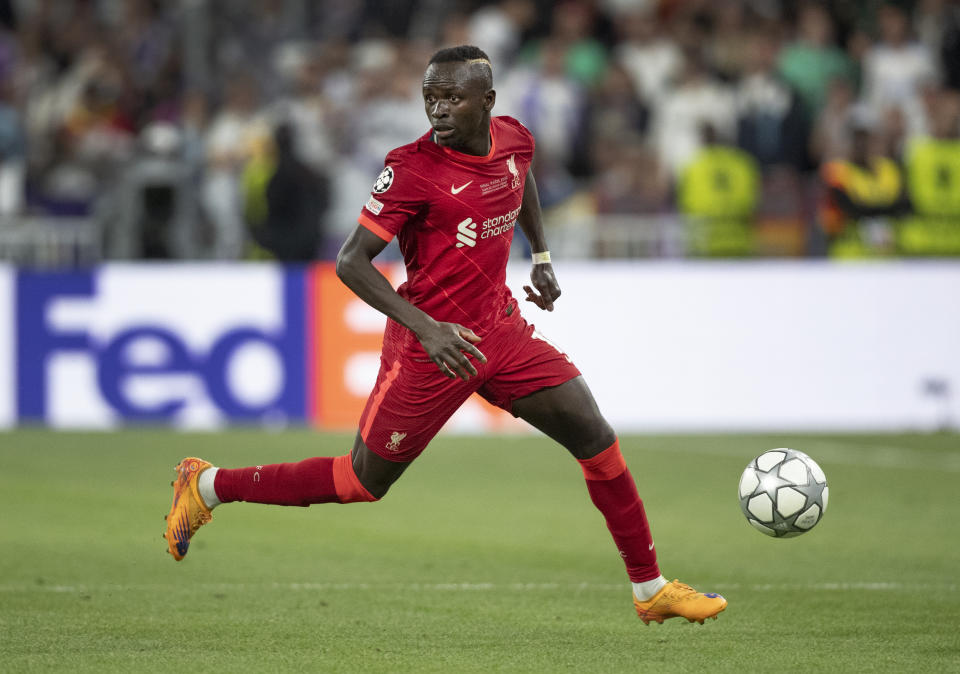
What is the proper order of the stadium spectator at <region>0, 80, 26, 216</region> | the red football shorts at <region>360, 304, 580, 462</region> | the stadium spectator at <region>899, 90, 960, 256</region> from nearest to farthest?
1. the red football shorts at <region>360, 304, 580, 462</region>
2. the stadium spectator at <region>899, 90, 960, 256</region>
3. the stadium spectator at <region>0, 80, 26, 216</region>

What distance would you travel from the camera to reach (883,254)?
15320 millimetres

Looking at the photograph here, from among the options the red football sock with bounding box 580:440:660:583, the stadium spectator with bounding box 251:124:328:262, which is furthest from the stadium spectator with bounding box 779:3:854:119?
Answer: the red football sock with bounding box 580:440:660:583

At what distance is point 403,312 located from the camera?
6.10 m

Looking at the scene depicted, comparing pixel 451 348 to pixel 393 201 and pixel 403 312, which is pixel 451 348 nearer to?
pixel 403 312

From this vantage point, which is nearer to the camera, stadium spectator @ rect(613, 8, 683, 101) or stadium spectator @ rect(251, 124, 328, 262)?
stadium spectator @ rect(251, 124, 328, 262)

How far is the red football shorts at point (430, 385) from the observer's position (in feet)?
21.1

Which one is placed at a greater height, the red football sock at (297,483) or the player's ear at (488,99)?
the player's ear at (488,99)

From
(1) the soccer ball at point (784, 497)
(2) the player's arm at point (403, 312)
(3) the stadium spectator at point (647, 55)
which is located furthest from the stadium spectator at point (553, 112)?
(2) the player's arm at point (403, 312)

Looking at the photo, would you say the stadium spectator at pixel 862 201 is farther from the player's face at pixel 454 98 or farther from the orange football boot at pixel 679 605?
the player's face at pixel 454 98

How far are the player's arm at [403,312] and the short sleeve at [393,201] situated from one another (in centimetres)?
4

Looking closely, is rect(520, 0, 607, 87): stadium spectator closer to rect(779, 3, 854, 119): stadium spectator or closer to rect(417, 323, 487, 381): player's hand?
rect(779, 3, 854, 119): stadium spectator

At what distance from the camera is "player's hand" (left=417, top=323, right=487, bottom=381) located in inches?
237

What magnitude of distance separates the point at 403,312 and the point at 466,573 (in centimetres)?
229

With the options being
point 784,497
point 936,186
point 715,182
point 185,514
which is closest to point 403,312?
point 185,514
